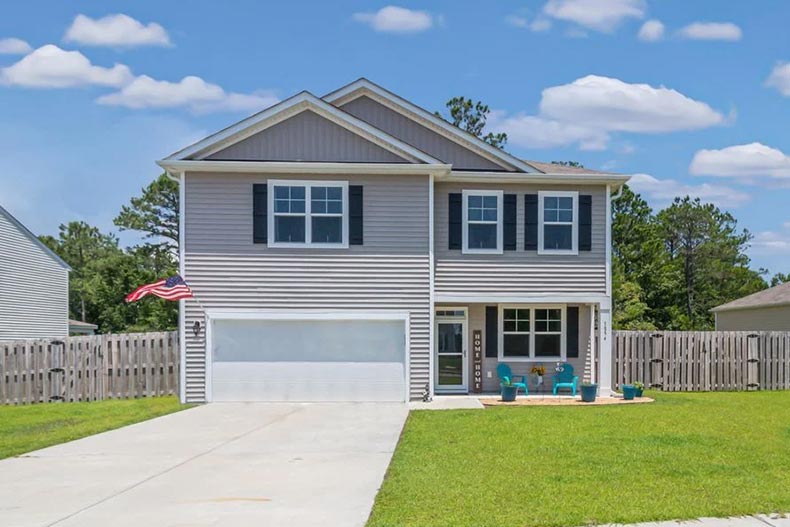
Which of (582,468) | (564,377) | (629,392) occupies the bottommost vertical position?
(629,392)

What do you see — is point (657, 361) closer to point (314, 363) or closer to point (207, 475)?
point (314, 363)

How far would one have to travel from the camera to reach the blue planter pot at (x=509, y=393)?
54.5 feet

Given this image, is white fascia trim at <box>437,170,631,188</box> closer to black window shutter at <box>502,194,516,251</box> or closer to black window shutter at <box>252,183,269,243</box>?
black window shutter at <box>502,194,516,251</box>

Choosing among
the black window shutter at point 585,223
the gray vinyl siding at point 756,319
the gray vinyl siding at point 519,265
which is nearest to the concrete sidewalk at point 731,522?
the gray vinyl siding at point 519,265

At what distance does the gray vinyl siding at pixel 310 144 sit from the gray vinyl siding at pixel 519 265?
1935mm

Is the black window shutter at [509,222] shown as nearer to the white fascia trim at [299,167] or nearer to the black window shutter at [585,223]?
the black window shutter at [585,223]

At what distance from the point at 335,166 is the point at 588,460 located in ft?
31.2

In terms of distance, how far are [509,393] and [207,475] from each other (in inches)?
357

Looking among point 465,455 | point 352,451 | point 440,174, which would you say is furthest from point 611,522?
point 440,174

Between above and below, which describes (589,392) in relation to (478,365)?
below

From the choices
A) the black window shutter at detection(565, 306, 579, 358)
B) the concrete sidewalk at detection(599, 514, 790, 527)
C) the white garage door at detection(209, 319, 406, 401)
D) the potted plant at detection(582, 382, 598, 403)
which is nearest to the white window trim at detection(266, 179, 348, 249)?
the white garage door at detection(209, 319, 406, 401)

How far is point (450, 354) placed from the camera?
18672 millimetres

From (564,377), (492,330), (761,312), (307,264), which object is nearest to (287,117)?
(307,264)

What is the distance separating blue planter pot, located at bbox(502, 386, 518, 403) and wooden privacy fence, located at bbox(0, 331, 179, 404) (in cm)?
758
